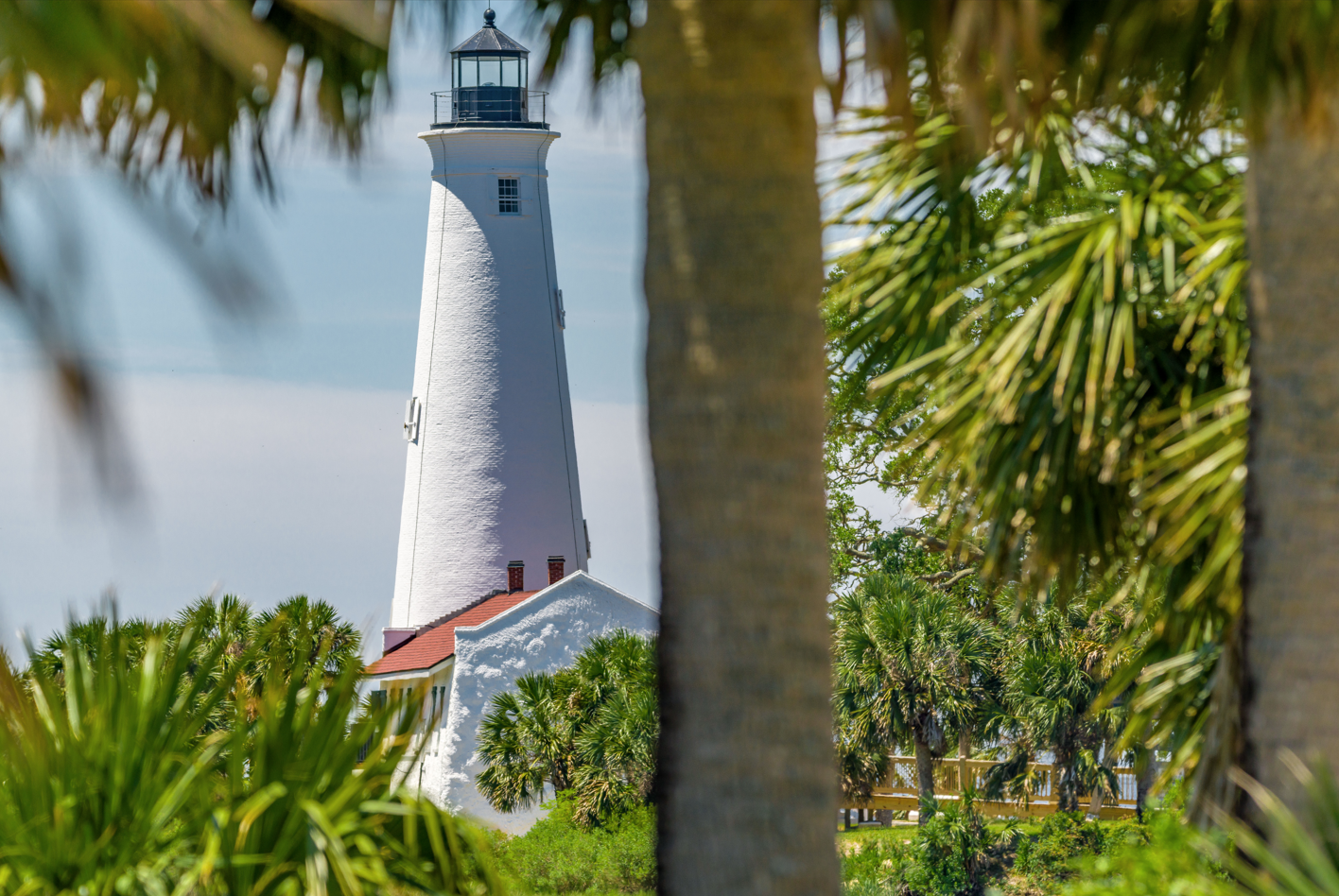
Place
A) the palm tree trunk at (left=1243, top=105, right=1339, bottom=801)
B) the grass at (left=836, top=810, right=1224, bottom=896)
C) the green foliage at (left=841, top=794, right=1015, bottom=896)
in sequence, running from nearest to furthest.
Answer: the palm tree trunk at (left=1243, top=105, right=1339, bottom=801)
the grass at (left=836, top=810, right=1224, bottom=896)
the green foliage at (left=841, top=794, right=1015, bottom=896)

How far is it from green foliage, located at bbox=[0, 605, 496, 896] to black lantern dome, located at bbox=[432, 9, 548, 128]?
1303 inches

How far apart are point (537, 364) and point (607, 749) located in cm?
1546

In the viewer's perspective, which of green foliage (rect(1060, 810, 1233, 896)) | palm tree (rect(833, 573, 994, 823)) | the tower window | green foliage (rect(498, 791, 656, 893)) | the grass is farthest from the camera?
the tower window

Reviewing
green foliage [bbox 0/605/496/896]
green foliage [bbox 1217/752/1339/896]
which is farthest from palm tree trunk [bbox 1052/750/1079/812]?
green foliage [bbox 0/605/496/896]

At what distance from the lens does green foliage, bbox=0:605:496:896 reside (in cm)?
477

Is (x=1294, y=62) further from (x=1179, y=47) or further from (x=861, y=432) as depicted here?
(x=861, y=432)

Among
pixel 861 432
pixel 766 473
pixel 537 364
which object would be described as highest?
pixel 537 364

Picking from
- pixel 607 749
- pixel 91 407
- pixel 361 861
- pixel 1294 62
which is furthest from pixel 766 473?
pixel 607 749

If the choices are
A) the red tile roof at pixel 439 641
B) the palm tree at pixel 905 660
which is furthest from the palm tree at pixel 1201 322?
the red tile roof at pixel 439 641

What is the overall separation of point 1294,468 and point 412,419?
3196 cm

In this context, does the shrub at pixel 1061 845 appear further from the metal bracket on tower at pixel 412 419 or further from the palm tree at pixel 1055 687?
the metal bracket on tower at pixel 412 419

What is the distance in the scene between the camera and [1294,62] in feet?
15.9

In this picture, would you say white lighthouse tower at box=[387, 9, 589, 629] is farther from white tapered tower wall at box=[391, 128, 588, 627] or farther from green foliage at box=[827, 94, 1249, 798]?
green foliage at box=[827, 94, 1249, 798]

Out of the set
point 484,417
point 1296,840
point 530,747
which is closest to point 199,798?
point 1296,840
